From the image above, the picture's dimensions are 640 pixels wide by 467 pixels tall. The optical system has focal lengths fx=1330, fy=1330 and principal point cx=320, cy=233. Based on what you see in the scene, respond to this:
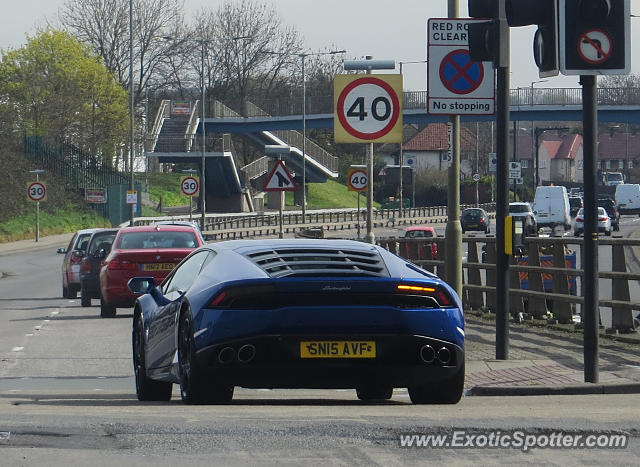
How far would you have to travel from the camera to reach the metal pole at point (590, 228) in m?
10.5

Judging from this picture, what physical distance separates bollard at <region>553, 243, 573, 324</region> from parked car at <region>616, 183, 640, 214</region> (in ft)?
275

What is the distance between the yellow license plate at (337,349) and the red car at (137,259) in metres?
12.9

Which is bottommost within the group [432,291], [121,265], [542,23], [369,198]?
[121,265]

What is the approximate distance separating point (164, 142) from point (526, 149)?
365 ft

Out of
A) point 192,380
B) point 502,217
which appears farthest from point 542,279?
point 192,380

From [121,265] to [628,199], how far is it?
3215 inches

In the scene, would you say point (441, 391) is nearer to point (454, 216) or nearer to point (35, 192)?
point (454, 216)

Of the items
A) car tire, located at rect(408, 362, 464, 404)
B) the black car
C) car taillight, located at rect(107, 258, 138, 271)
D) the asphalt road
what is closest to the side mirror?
the asphalt road

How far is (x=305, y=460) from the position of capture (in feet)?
19.7

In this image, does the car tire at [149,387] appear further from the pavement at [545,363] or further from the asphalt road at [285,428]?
the pavement at [545,363]

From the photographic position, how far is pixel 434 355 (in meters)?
8.74

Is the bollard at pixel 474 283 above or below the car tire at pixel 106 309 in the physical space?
above

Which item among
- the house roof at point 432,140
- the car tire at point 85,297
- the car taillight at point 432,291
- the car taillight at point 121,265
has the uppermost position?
the house roof at point 432,140

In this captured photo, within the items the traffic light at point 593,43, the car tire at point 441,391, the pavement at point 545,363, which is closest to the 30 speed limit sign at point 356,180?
the pavement at point 545,363
